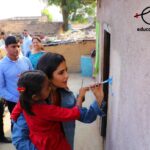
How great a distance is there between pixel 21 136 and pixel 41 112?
0.82 feet

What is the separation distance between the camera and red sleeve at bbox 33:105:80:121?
217 centimetres

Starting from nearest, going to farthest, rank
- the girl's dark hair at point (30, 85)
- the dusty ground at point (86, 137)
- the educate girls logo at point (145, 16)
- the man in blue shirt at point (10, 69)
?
the educate girls logo at point (145, 16), the girl's dark hair at point (30, 85), the man in blue shirt at point (10, 69), the dusty ground at point (86, 137)

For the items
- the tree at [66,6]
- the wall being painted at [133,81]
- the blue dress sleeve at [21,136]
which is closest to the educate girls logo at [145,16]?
the wall being painted at [133,81]

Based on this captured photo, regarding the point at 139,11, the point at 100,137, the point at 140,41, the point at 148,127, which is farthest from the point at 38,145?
the point at 100,137

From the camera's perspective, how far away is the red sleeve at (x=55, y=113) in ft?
7.11

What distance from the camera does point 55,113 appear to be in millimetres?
2189

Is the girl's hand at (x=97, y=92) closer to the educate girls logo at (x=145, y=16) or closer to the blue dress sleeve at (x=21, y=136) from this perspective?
the blue dress sleeve at (x=21, y=136)

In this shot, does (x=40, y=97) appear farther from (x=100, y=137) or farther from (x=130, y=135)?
(x=100, y=137)

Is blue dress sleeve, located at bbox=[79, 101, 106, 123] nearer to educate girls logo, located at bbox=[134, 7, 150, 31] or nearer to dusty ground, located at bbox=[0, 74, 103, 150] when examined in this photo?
educate girls logo, located at bbox=[134, 7, 150, 31]

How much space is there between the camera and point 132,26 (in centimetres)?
217

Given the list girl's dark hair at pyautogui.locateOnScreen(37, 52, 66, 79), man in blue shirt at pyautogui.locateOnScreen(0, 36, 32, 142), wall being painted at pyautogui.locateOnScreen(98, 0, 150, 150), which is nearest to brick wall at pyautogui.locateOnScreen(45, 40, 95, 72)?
man in blue shirt at pyautogui.locateOnScreen(0, 36, 32, 142)

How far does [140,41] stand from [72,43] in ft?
33.2

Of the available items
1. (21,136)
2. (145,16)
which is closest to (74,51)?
(21,136)

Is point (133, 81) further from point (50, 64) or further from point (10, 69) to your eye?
point (10, 69)
